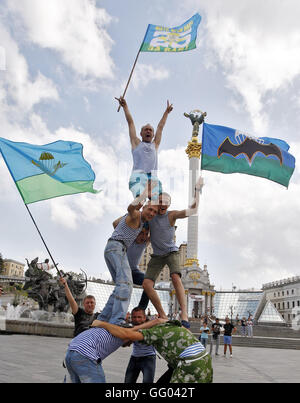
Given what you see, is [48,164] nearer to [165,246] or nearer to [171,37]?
[165,246]

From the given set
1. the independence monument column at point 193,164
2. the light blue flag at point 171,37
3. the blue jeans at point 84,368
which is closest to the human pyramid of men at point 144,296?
the blue jeans at point 84,368

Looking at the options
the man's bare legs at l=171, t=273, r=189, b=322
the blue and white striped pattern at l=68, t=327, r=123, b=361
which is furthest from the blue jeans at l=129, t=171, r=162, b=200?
the blue and white striped pattern at l=68, t=327, r=123, b=361

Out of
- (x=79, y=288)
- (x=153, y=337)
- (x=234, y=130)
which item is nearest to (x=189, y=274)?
(x=79, y=288)

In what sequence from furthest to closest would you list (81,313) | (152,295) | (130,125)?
(130,125)
(152,295)
(81,313)

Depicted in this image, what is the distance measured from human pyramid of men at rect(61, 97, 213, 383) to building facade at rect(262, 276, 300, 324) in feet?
257

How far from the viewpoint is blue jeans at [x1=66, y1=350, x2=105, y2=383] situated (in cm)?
339

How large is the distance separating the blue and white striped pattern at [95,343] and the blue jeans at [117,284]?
65 centimetres

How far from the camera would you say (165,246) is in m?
5.77

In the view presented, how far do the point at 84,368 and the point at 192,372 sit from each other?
1.03 metres

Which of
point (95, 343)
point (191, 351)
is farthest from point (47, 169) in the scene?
point (191, 351)

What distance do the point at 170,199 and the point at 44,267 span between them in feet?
59.6

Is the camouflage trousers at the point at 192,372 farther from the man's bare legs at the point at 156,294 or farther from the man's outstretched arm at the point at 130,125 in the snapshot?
the man's outstretched arm at the point at 130,125
